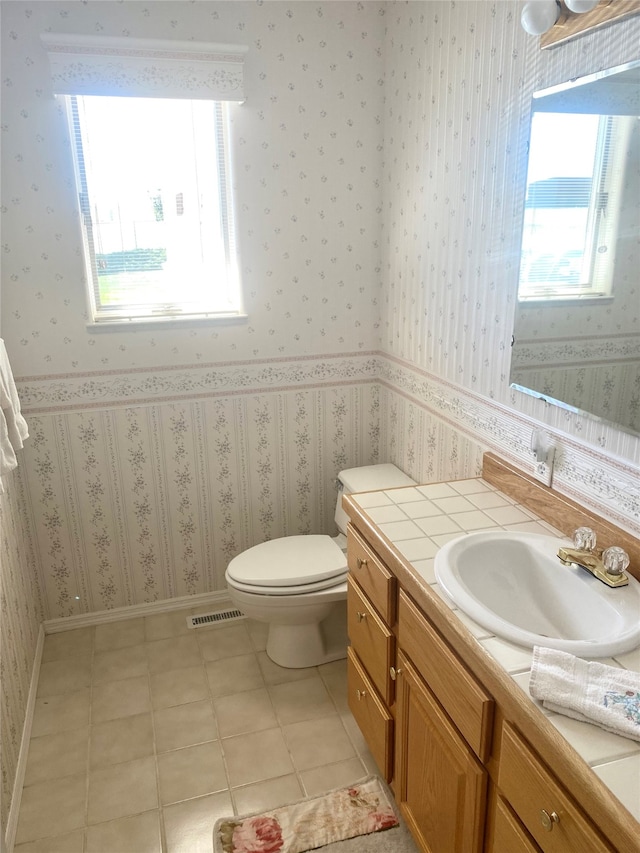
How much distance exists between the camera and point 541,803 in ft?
3.47

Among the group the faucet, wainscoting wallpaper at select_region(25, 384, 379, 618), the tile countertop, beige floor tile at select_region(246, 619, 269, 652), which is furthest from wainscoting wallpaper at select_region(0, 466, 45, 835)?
the faucet

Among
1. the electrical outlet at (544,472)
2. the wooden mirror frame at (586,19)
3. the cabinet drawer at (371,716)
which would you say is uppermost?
the wooden mirror frame at (586,19)

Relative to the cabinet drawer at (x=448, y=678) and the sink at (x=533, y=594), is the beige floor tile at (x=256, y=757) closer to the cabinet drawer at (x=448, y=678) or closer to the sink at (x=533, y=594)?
the cabinet drawer at (x=448, y=678)

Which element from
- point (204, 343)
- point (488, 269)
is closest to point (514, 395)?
point (488, 269)

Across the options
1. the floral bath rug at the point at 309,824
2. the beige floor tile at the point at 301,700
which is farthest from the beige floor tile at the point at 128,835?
the beige floor tile at the point at 301,700

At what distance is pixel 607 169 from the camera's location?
145 cm

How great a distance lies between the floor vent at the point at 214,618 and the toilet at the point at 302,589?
32 centimetres

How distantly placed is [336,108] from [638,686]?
227 cm

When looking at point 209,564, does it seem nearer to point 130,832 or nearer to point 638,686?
point 130,832

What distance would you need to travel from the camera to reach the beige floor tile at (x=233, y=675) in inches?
95.6

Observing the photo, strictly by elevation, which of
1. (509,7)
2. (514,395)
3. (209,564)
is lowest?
(209,564)

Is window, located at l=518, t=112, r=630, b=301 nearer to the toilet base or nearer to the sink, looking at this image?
the sink

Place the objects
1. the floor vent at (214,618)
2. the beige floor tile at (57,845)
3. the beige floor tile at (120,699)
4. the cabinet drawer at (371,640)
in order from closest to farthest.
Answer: the cabinet drawer at (371,640)
the beige floor tile at (57,845)
the beige floor tile at (120,699)
the floor vent at (214,618)

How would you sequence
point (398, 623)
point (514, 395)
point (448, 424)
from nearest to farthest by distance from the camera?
point (398, 623)
point (514, 395)
point (448, 424)
